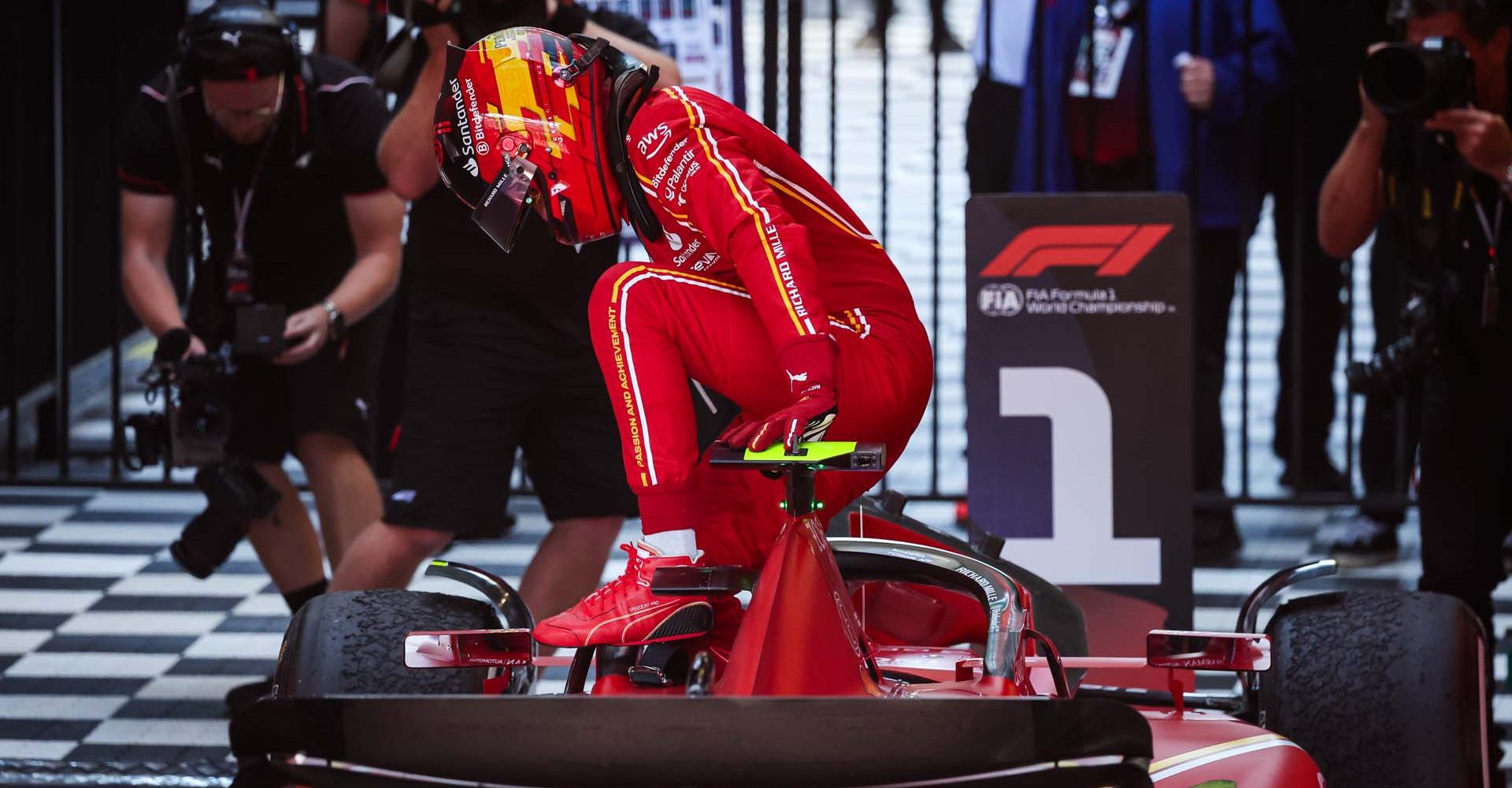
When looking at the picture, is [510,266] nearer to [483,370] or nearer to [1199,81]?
[483,370]

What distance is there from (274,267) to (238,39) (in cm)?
58

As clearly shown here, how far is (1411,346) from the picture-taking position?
4059 mm

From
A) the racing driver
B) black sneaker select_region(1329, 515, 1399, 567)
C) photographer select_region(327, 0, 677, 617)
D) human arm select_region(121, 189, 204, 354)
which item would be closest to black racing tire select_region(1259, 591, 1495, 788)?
the racing driver

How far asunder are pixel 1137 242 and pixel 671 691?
A: 2047mm

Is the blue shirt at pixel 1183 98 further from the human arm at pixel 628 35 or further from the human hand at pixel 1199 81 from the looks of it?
the human arm at pixel 628 35

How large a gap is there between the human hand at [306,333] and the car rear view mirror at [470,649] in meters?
1.75

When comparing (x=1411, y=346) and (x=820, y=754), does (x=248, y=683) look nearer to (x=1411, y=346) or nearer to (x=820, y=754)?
(x=1411, y=346)

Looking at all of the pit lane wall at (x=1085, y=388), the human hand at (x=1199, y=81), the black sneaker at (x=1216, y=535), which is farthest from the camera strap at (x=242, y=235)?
the black sneaker at (x=1216, y=535)

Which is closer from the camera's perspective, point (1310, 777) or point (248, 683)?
point (1310, 777)

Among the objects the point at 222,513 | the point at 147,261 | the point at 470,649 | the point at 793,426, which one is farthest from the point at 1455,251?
Answer: the point at 147,261

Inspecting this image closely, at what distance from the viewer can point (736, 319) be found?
279 cm

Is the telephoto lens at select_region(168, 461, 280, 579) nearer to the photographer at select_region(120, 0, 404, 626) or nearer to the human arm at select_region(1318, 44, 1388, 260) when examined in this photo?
the photographer at select_region(120, 0, 404, 626)

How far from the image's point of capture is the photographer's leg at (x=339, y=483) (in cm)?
474

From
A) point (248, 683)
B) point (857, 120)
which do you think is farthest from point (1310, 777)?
point (857, 120)
